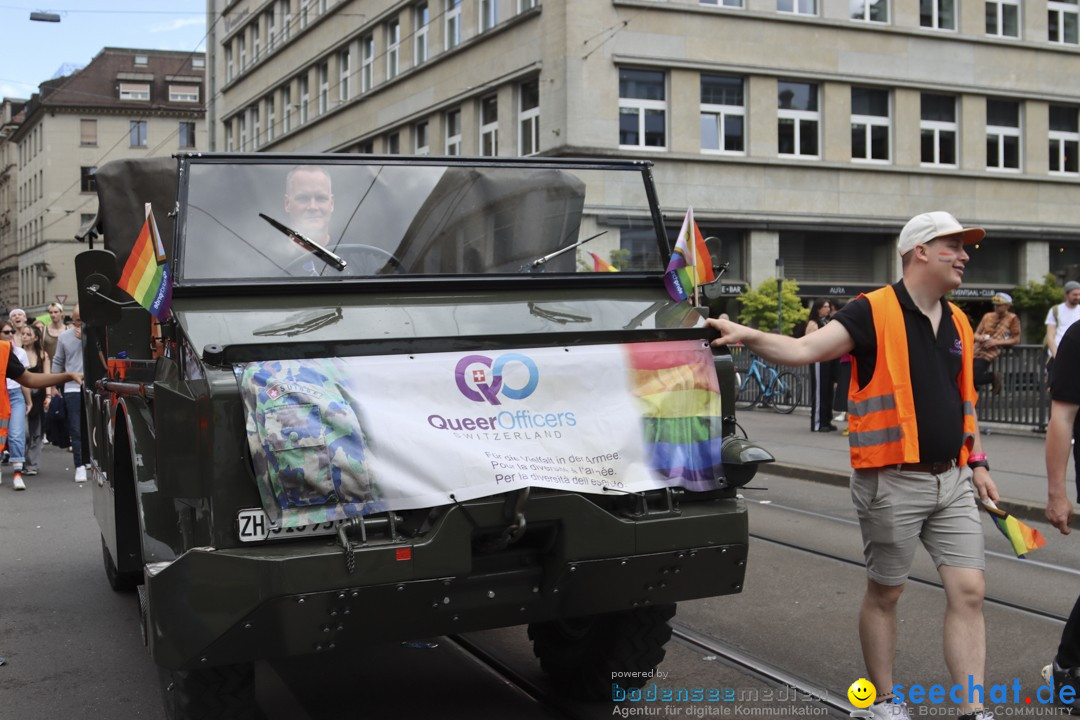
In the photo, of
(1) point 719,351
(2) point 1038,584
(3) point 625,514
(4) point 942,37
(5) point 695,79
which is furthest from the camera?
(4) point 942,37

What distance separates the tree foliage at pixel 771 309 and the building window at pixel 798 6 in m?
8.45

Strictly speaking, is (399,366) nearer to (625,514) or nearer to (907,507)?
(625,514)

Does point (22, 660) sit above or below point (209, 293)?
below

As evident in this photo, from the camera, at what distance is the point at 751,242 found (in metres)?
29.2

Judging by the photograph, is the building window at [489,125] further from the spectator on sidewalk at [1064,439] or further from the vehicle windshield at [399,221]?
the spectator on sidewalk at [1064,439]

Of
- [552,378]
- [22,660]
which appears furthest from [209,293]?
[22,660]

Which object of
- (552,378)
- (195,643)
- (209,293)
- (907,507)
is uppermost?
(209,293)

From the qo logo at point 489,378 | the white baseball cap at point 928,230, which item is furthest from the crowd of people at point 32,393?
the white baseball cap at point 928,230

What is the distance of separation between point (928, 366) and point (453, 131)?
30.2 meters

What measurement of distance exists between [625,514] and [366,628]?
3.15 feet

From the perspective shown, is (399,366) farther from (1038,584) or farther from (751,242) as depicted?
(751,242)

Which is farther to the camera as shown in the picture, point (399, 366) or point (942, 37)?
point (942, 37)

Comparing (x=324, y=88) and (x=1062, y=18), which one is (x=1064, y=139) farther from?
(x=324, y=88)

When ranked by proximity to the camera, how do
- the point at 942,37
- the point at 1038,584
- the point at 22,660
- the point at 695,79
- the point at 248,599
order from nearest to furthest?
the point at 248,599, the point at 22,660, the point at 1038,584, the point at 695,79, the point at 942,37
